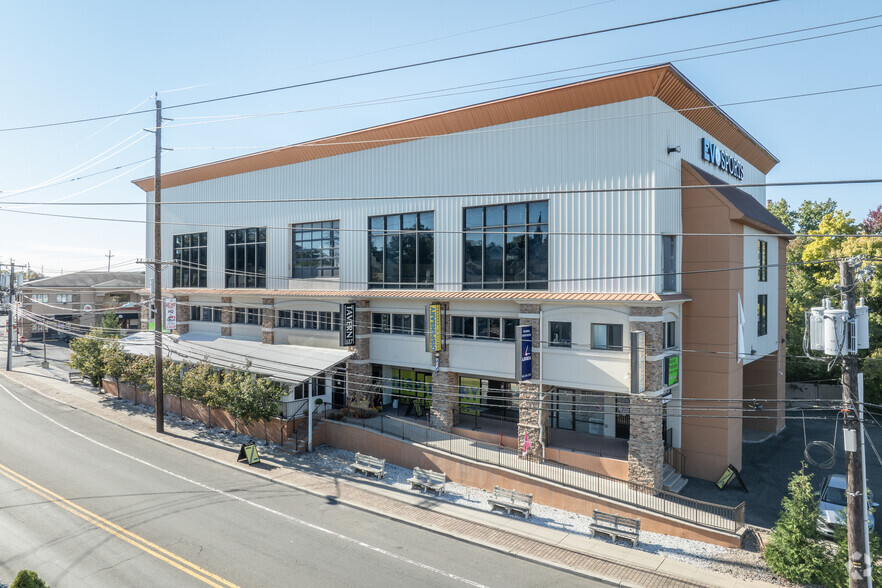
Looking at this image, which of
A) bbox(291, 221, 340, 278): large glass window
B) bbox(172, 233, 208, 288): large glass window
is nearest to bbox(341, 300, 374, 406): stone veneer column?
bbox(291, 221, 340, 278): large glass window

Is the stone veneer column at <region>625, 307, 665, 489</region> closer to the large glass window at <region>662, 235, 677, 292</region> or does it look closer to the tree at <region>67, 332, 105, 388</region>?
the large glass window at <region>662, 235, 677, 292</region>

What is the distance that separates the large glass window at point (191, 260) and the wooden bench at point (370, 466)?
20.7 m

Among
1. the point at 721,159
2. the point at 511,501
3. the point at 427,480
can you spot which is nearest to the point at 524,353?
the point at 511,501

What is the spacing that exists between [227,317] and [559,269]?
78.0 ft

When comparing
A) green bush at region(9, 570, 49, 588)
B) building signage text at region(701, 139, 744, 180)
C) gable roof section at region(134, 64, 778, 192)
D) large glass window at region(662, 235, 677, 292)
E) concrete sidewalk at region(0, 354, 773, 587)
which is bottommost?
concrete sidewalk at region(0, 354, 773, 587)

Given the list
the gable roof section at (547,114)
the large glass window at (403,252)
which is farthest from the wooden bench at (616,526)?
the gable roof section at (547,114)

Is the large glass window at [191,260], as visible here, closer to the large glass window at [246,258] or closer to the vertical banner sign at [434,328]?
the large glass window at [246,258]

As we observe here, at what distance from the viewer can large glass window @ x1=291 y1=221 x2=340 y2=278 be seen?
100 ft

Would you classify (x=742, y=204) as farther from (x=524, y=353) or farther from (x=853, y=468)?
(x=853, y=468)

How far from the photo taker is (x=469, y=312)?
25.3 meters

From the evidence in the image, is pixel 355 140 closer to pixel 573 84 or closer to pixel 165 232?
pixel 573 84

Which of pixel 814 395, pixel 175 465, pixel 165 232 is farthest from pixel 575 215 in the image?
pixel 165 232

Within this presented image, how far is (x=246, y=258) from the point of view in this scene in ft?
113

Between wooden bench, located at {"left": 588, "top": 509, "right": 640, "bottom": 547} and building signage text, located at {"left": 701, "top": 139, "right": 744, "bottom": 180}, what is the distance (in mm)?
17246
